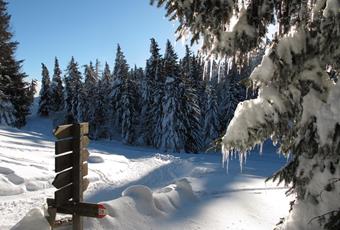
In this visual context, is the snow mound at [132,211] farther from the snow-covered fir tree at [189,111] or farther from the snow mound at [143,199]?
the snow-covered fir tree at [189,111]

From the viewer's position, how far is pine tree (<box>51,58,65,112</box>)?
237ft

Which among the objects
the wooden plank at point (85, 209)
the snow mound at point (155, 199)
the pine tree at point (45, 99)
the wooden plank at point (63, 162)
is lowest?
the snow mound at point (155, 199)

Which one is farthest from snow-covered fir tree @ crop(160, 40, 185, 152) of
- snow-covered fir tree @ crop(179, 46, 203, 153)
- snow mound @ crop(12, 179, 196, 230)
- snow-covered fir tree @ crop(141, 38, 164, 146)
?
snow mound @ crop(12, 179, 196, 230)

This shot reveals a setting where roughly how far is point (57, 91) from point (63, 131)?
229 feet

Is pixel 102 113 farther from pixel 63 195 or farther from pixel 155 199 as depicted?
pixel 63 195

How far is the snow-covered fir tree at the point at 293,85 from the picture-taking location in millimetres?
3488

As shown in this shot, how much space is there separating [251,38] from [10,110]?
4304 cm

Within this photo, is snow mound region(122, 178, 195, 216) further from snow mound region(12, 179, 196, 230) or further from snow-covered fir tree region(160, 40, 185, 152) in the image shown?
snow-covered fir tree region(160, 40, 185, 152)

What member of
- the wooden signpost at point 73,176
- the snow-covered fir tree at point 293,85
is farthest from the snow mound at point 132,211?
the snow-covered fir tree at point 293,85

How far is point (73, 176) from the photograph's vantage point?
18.9 feet

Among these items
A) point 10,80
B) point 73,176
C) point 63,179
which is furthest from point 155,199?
point 10,80

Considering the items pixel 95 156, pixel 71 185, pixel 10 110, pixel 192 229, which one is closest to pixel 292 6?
pixel 71 185

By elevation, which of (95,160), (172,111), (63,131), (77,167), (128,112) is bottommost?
(95,160)

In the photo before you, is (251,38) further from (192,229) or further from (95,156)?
(95,156)
